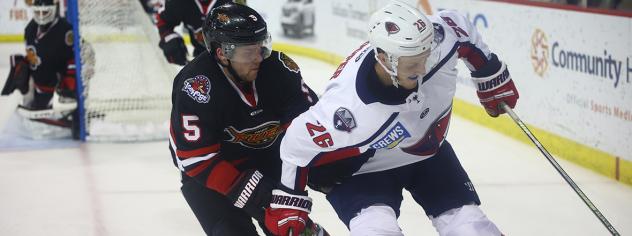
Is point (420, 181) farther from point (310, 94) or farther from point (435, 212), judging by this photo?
point (310, 94)

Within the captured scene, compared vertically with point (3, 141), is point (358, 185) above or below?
above

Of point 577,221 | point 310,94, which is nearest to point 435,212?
point 310,94

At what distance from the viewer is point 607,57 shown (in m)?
5.10

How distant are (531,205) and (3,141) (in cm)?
332

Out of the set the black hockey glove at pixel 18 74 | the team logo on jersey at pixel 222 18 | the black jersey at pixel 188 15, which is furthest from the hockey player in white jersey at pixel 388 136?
the black hockey glove at pixel 18 74

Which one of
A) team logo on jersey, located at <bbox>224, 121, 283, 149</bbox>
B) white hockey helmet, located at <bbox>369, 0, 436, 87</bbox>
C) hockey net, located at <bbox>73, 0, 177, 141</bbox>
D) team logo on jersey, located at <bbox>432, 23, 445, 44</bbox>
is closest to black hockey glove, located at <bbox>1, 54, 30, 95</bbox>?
hockey net, located at <bbox>73, 0, 177, 141</bbox>

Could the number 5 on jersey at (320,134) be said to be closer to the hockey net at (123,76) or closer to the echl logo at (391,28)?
the echl logo at (391,28)

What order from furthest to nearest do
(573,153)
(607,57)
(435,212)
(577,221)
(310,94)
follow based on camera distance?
(573,153), (607,57), (577,221), (310,94), (435,212)

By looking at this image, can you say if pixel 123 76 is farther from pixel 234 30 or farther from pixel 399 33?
pixel 399 33

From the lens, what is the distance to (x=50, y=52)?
6.12 meters

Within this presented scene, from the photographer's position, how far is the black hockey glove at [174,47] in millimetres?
5168

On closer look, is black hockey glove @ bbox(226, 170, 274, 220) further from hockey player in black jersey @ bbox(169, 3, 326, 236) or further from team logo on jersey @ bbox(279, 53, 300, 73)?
team logo on jersey @ bbox(279, 53, 300, 73)

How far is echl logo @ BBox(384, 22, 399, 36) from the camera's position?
8.48 ft

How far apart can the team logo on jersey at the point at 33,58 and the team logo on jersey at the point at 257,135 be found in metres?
3.37
